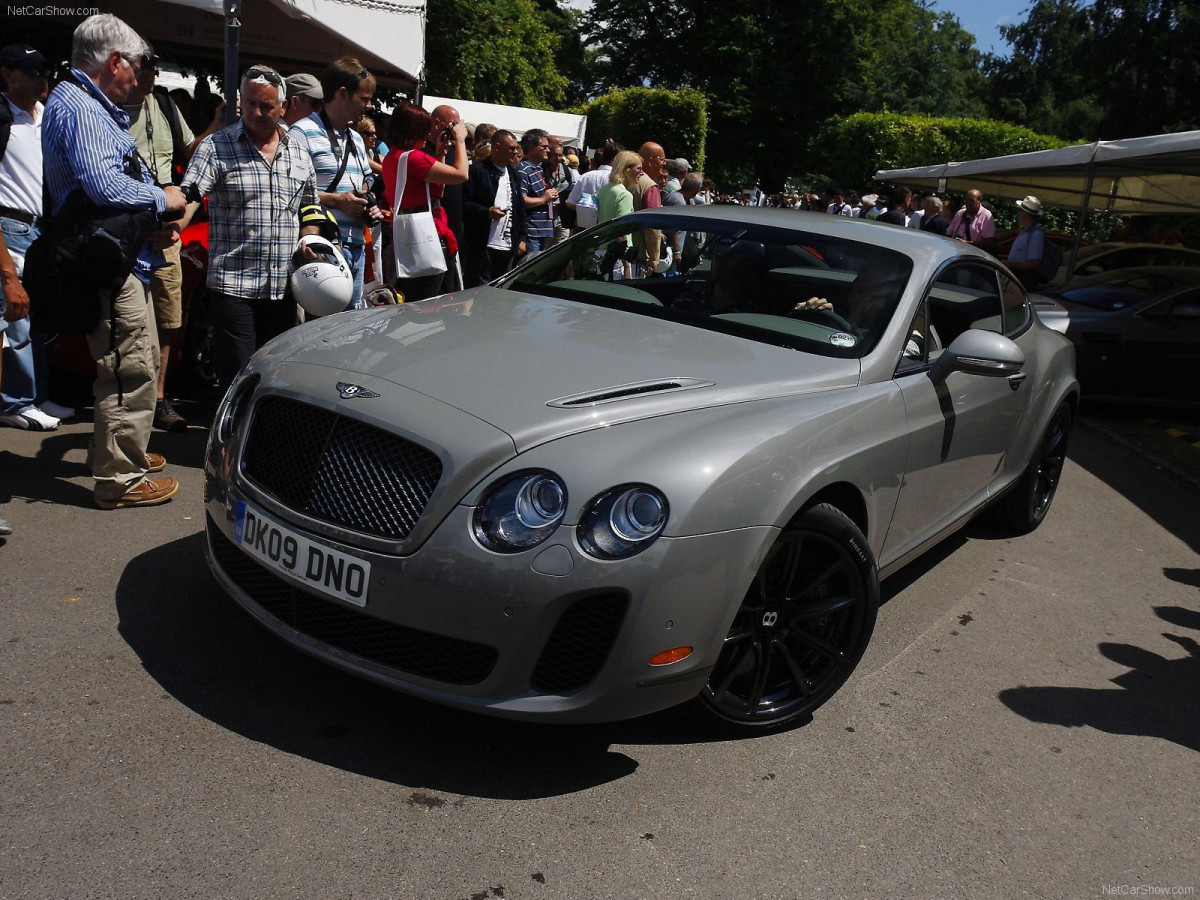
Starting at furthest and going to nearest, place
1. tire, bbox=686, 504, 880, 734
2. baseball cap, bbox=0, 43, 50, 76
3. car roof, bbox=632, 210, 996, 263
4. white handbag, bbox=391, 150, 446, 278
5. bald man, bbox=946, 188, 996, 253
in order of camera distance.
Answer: bald man, bbox=946, 188, 996, 253
white handbag, bbox=391, 150, 446, 278
baseball cap, bbox=0, 43, 50, 76
car roof, bbox=632, 210, 996, 263
tire, bbox=686, 504, 880, 734

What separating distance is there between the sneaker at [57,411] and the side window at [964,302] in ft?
14.6

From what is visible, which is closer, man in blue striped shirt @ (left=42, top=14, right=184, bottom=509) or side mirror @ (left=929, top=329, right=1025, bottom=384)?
side mirror @ (left=929, top=329, right=1025, bottom=384)

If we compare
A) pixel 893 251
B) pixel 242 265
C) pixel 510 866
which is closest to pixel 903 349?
pixel 893 251

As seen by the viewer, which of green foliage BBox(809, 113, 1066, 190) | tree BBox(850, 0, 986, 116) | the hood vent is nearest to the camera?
the hood vent

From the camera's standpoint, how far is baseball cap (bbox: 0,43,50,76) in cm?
481

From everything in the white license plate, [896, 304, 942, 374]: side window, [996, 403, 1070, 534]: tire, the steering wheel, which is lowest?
[996, 403, 1070, 534]: tire

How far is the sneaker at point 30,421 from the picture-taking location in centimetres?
562

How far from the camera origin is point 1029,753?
3.49 metres

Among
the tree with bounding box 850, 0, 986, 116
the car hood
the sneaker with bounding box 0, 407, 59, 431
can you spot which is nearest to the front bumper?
the car hood

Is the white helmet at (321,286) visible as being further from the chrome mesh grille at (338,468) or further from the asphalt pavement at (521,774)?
the chrome mesh grille at (338,468)

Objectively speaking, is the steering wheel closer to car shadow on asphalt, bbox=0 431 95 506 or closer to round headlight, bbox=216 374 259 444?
round headlight, bbox=216 374 259 444

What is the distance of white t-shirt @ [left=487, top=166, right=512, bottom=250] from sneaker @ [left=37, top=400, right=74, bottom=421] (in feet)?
12.3

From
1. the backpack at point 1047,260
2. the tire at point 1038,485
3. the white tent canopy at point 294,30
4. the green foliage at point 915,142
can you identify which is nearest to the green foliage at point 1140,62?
the green foliage at point 915,142

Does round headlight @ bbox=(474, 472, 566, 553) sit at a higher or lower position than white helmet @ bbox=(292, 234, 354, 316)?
lower
